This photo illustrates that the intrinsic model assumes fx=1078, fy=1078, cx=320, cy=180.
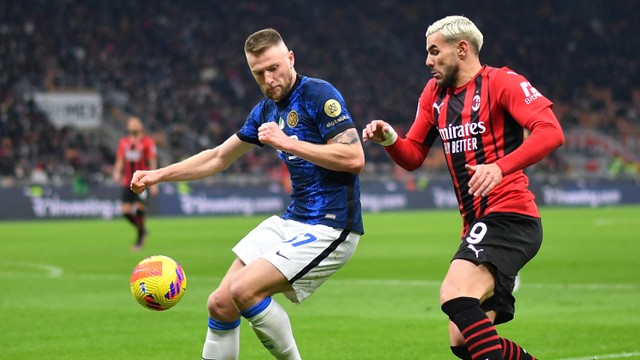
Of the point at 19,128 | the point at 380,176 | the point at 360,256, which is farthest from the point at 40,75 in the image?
the point at 360,256

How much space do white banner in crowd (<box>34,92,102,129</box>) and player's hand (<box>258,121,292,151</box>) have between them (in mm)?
33800

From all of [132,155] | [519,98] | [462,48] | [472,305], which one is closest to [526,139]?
[519,98]

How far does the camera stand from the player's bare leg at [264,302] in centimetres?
613

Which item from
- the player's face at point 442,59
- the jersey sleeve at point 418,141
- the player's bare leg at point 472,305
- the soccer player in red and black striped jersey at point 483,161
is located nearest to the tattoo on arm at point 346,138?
the soccer player in red and black striped jersey at point 483,161

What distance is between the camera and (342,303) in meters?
12.2

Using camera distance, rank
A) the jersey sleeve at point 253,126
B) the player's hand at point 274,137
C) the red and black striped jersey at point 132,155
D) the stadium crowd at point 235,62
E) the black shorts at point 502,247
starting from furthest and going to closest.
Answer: the stadium crowd at point 235,62
the red and black striped jersey at point 132,155
the jersey sleeve at point 253,126
the player's hand at point 274,137
the black shorts at point 502,247

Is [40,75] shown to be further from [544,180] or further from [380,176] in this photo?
[544,180]

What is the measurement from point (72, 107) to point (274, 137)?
34157 mm

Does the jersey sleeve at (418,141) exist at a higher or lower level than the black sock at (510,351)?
higher

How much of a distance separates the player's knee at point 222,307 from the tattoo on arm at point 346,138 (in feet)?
3.61

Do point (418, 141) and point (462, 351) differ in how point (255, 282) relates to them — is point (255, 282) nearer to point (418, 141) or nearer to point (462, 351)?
point (462, 351)

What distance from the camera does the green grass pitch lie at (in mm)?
8945

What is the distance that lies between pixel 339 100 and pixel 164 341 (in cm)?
382

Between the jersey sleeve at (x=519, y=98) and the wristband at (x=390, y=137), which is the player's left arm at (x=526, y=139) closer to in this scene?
the jersey sleeve at (x=519, y=98)
